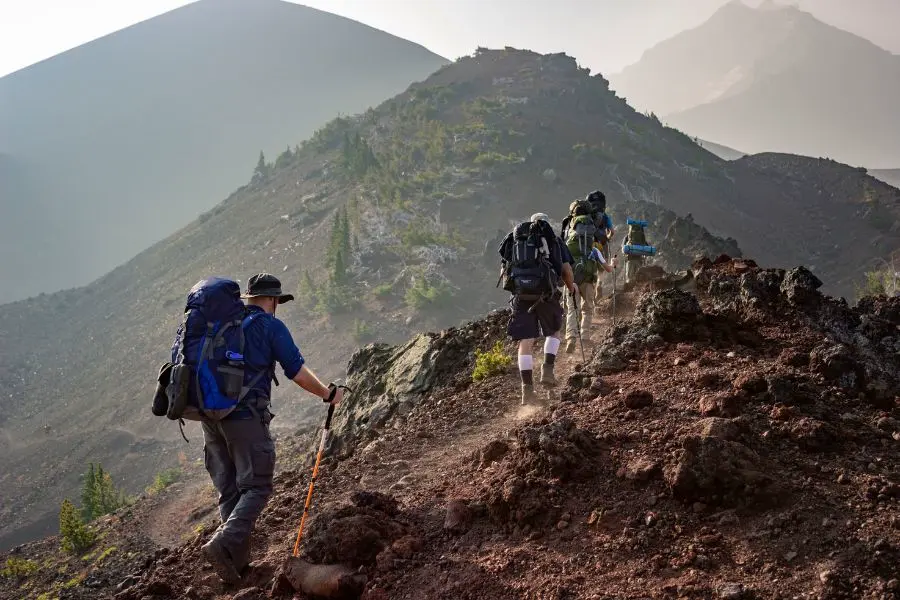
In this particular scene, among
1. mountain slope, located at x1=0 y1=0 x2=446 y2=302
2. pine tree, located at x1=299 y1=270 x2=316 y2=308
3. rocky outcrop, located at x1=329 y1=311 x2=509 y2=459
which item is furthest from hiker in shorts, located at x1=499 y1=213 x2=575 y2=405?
mountain slope, located at x1=0 y1=0 x2=446 y2=302

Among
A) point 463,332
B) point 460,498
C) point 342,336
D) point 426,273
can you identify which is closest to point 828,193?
point 426,273

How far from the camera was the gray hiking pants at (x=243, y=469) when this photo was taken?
434cm

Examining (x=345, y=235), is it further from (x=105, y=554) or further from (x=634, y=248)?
(x=634, y=248)

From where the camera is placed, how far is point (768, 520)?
3.21 m

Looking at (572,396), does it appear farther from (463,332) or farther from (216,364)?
(463,332)

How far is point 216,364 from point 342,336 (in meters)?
43.9

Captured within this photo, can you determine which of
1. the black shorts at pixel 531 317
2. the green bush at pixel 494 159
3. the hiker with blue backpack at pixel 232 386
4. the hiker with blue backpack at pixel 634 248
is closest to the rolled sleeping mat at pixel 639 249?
the hiker with blue backpack at pixel 634 248

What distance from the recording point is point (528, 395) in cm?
724

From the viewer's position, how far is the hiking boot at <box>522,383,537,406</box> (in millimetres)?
7215

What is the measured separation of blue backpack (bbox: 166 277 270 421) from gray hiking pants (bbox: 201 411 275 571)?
0.19m

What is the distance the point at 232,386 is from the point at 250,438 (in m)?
0.45

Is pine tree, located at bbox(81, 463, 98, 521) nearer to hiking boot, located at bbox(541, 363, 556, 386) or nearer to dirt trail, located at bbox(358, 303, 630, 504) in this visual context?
dirt trail, located at bbox(358, 303, 630, 504)

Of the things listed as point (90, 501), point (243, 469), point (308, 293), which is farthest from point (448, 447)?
point (308, 293)

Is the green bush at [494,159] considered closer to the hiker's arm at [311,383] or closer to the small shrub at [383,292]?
the small shrub at [383,292]
